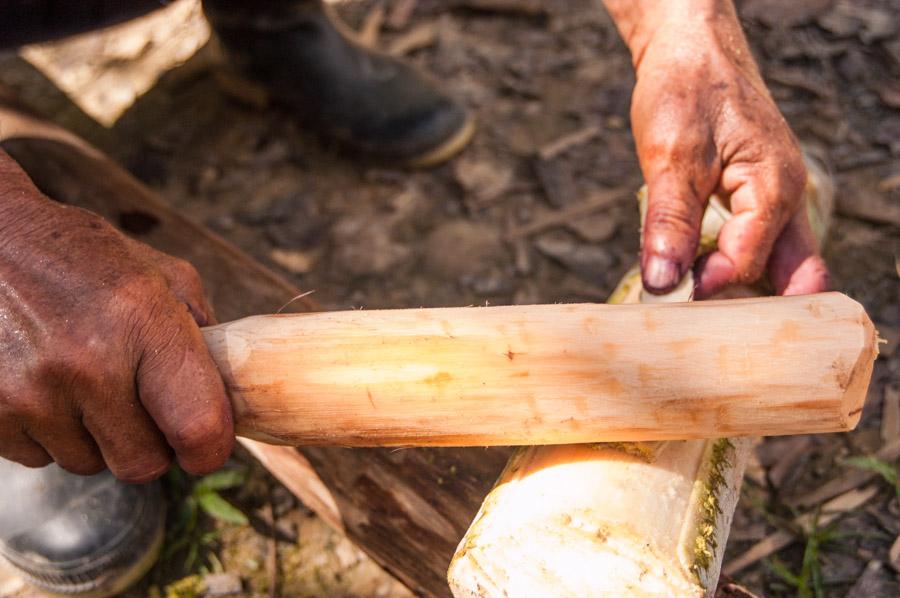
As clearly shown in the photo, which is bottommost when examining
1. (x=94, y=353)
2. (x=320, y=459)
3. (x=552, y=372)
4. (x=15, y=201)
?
(x=320, y=459)

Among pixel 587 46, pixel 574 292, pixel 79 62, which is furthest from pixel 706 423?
pixel 79 62

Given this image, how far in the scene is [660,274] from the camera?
5.99 feet

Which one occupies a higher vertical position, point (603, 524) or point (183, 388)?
point (183, 388)

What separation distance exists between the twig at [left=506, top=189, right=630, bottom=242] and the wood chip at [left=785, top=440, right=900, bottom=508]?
1.35 m

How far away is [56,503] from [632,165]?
243cm

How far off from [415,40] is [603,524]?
3.15 meters

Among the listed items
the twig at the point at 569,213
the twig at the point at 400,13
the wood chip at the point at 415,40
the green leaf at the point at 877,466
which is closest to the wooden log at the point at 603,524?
the green leaf at the point at 877,466

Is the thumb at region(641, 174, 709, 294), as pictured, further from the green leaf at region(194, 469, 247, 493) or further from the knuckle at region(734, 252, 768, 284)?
the green leaf at region(194, 469, 247, 493)

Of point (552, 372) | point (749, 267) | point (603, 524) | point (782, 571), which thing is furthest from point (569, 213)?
point (603, 524)

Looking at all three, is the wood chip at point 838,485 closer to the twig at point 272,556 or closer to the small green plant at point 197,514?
the twig at point 272,556

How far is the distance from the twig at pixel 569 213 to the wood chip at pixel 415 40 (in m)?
1.31

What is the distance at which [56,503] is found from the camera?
2.03 meters

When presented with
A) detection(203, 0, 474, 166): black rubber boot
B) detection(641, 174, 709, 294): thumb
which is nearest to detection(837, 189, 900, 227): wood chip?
detection(641, 174, 709, 294): thumb

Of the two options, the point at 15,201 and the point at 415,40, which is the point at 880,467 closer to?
the point at 15,201
